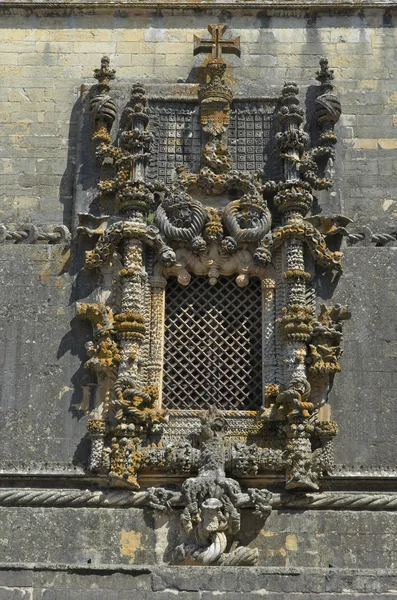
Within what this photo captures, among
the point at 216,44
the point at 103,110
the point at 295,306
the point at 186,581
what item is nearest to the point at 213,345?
the point at 295,306

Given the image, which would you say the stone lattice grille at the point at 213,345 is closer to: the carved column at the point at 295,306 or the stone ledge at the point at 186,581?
the carved column at the point at 295,306

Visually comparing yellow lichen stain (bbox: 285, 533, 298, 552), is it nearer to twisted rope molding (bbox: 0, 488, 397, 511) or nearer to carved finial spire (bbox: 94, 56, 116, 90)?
twisted rope molding (bbox: 0, 488, 397, 511)

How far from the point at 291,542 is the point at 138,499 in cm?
177

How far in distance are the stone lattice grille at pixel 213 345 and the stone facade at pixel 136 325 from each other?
2.55ft

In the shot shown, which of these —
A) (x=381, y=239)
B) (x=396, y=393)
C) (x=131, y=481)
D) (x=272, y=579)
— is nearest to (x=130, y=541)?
(x=131, y=481)

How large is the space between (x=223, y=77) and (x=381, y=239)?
3.02 meters

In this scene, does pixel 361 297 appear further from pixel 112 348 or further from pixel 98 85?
pixel 98 85

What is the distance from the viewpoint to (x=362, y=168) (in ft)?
47.9

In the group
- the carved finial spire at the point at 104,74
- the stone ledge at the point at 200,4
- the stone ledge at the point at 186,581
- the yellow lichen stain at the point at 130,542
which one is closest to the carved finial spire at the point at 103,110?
the carved finial spire at the point at 104,74

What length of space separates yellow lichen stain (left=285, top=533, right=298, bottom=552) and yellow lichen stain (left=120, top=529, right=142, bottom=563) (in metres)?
1.63

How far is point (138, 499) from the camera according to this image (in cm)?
1276

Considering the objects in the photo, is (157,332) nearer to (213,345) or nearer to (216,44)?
(213,345)

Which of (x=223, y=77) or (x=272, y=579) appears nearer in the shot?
(x=272, y=579)

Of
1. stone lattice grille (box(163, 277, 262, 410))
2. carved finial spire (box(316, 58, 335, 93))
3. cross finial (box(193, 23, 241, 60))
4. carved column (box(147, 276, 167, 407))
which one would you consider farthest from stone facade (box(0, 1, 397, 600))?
stone lattice grille (box(163, 277, 262, 410))
